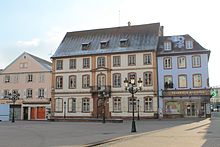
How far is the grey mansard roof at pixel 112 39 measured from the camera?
50.8m

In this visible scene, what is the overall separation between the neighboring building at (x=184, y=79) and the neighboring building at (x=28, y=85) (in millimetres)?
19723

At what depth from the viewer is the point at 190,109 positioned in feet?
154

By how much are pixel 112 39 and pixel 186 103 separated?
16137mm

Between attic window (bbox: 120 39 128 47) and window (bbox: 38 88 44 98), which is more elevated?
attic window (bbox: 120 39 128 47)

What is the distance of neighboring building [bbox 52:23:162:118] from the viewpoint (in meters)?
48.9

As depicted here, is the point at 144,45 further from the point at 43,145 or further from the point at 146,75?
the point at 43,145

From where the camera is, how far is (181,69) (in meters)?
48.0

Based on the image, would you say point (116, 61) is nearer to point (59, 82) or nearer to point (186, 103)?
point (59, 82)

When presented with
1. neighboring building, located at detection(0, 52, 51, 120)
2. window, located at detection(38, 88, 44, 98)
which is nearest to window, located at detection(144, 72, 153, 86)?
neighboring building, located at detection(0, 52, 51, 120)

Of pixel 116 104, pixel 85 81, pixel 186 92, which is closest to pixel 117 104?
pixel 116 104

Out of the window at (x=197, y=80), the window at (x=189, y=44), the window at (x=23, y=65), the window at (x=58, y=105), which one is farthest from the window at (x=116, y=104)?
the window at (x=23, y=65)

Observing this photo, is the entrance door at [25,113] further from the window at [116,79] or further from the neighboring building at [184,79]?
the neighboring building at [184,79]

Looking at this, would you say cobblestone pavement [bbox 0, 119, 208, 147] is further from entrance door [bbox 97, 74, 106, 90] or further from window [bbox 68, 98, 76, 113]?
window [bbox 68, 98, 76, 113]

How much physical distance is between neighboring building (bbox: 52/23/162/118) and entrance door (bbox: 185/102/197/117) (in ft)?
14.6
